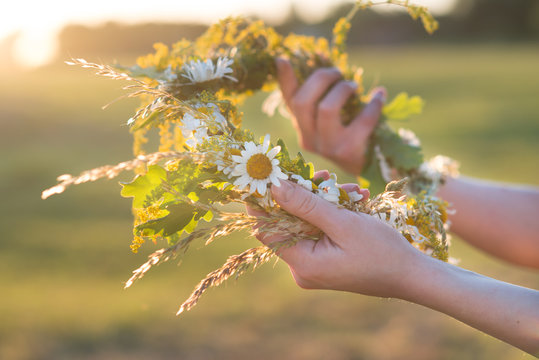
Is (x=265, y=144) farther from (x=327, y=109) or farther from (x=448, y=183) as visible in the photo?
(x=448, y=183)

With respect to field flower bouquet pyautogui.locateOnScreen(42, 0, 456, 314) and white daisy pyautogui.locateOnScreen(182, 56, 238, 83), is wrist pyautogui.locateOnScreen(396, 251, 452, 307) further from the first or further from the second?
white daisy pyautogui.locateOnScreen(182, 56, 238, 83)

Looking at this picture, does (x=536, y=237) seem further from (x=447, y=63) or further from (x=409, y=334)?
(x=447, y=63)

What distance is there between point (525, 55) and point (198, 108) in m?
42.1

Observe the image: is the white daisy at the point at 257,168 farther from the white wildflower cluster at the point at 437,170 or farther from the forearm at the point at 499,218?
the forearm at the point at 499,218

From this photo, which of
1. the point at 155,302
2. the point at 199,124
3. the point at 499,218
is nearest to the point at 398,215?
the point at 199,124

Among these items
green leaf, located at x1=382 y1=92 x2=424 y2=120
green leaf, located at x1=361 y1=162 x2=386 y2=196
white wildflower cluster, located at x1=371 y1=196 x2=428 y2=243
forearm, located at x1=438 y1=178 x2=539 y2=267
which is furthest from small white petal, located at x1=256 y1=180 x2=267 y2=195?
forearm, located at x1=438 y1=178 x2=539 y2=267

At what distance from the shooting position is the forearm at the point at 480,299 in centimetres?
164

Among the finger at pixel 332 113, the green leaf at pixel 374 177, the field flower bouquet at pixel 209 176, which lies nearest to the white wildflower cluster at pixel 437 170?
the green leaf at pixel 374 177

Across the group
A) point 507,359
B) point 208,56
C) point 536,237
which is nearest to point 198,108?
point 208,56

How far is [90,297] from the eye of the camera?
5.55 metres

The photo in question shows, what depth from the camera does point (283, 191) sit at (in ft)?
5.13

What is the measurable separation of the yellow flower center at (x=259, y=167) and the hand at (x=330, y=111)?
122 centimetres

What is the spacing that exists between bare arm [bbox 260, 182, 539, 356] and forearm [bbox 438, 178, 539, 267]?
134 centimetres

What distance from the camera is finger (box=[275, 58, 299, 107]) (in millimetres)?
2693
